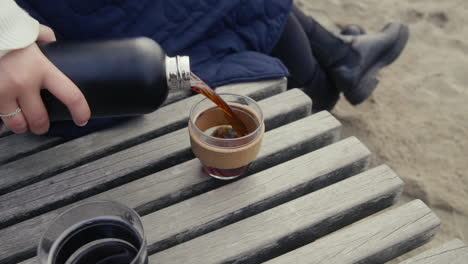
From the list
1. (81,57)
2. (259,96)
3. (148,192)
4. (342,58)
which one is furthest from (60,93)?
(342,58)

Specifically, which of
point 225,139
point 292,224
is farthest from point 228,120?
point 292,224

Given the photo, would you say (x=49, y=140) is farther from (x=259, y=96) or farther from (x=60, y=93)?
(x=259, y=96)

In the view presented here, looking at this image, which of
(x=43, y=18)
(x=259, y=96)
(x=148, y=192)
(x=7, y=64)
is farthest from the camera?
(x=259, y=96)

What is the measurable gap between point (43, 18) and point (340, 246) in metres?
0.82

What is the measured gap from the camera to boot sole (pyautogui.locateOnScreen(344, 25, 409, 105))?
171cm

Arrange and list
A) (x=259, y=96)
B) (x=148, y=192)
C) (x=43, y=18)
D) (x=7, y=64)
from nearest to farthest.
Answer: (x=7, y=64)
(x=148, y=192)
(x=43, y=18)
(x=259, y=96)

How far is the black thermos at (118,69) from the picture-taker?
2.68 feet

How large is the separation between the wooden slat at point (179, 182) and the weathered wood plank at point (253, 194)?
1.3 inches

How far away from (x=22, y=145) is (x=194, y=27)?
0.50 m

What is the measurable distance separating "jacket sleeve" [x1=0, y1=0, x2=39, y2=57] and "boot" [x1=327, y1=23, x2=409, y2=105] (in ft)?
3.66

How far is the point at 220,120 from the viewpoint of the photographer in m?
0.96

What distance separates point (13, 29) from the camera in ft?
2.64

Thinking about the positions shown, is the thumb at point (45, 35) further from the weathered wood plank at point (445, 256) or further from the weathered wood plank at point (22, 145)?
the weathered wood plank at point (445, 256)

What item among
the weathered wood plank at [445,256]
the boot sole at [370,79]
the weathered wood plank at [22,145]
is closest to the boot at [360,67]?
the boot sole at [370,79]
